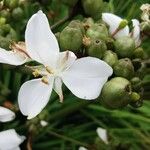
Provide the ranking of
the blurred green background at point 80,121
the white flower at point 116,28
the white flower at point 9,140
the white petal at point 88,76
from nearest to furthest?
1. the white petal at point 88,76
2. the white flower at point 116,28
3. the white flower at point 9,140
4. the blurred green background at point 80,121

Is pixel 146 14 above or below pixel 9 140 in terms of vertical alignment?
above

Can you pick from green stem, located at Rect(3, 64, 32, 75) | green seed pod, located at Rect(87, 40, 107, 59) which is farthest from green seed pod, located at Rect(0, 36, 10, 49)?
green seed pod, located at Rect(87, 40, 107, 59)

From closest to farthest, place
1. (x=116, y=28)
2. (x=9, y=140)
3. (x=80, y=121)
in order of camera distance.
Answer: (x=116, y=28) → (x=9, y=140) → (x=80, y=121)

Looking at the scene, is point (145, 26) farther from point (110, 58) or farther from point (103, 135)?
point (103, 135)

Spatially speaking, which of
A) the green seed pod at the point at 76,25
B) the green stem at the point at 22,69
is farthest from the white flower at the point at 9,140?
the green seed pod at the point at 76,25

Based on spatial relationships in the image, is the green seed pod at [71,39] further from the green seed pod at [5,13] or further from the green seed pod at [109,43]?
the green seed pod at [5,13]

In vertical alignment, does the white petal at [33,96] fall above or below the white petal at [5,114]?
above

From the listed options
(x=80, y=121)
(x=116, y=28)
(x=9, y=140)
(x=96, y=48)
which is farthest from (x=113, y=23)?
(x=80, y=121)
